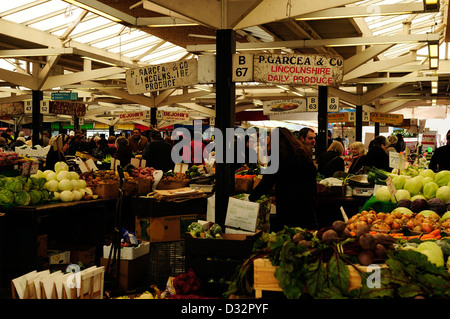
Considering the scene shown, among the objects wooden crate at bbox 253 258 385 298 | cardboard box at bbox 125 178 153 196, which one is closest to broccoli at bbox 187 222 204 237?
wooden crate at bbox 253 258 385 298

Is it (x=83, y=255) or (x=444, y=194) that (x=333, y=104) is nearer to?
(x=444, y=194)

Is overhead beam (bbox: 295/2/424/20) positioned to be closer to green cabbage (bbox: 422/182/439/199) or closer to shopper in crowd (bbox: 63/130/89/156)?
green cabbage (bbox: 422/182/439/199)

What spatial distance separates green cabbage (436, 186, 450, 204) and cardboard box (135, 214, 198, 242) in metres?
2.71

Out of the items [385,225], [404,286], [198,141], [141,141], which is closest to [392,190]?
[385,225]

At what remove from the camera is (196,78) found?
5.61 m

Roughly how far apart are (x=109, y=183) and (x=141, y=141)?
532cm

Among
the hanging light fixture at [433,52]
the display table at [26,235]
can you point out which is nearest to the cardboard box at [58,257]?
the display table at [26,235]

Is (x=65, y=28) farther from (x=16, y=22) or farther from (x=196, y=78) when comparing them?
(x=196, y=78)

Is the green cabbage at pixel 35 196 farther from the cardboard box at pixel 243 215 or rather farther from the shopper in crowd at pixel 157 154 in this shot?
the shopper in crowd at pixel 157 154

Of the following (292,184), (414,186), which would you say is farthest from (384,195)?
(292,184)

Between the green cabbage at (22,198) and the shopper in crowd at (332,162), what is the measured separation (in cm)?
465

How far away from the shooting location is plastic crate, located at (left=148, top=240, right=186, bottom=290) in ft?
17.5

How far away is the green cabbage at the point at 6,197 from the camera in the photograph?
16.5 feet

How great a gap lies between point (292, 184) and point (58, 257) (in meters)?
2.78
